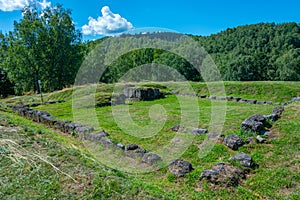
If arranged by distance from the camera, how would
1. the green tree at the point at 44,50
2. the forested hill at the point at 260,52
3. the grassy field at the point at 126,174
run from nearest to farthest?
the grassy field at the point at 126,174 < the green tree at the point at 44,50 < the forested hill at the point at 260,52

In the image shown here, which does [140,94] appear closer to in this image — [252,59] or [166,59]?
[166,59]

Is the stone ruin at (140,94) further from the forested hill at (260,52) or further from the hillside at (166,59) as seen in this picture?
the forested hill at (260,52)

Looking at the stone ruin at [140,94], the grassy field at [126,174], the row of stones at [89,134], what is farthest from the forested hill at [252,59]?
the grassy field at [126,174]

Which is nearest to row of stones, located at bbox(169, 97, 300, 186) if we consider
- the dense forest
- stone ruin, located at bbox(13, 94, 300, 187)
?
stone ruin, located at bbox(13, 94, 300, 187)

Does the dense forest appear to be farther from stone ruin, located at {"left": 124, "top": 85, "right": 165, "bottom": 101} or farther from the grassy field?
the grassy field

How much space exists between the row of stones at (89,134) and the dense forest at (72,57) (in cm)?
2280

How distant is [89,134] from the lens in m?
8.87

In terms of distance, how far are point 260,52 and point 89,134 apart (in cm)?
6466

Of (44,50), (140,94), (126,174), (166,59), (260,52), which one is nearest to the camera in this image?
(126,174)

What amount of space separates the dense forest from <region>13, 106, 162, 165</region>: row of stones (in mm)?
22802

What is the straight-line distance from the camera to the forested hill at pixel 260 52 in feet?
156

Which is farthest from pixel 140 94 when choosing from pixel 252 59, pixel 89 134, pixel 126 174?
pixel 252 59

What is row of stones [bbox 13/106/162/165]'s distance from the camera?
6.61 meters

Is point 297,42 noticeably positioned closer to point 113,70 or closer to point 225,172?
point 113,70
